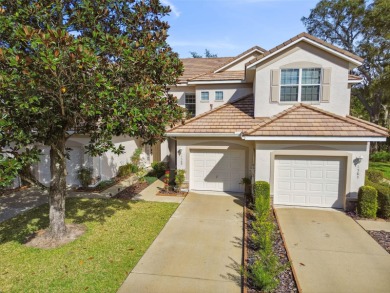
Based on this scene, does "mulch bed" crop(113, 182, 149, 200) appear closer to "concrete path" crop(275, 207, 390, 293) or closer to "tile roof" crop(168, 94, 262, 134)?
"tile roof" crop(168, 94, 262, 134)

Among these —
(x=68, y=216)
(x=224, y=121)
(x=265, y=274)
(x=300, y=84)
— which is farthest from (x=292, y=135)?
(x=68, y=216)

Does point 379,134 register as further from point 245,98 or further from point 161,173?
point 161,173

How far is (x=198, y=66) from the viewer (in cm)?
2223

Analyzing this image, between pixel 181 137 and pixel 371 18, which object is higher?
pixel 371 18

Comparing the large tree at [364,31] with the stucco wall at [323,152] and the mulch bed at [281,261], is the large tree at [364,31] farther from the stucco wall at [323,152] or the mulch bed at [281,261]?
the mulch bed at [281,261]

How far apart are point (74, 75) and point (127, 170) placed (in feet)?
40.9

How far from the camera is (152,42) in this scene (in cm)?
→ 754

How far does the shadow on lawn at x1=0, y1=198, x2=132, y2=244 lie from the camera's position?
920 cm

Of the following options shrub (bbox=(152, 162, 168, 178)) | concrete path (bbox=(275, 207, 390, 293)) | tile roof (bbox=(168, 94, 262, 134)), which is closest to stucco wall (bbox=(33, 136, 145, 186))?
shrub (bbox=(152, 162, 168, 178))

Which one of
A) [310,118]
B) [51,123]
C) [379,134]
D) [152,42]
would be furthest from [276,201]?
[51,123]

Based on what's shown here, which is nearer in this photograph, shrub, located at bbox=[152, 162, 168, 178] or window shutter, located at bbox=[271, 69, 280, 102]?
window shutter, located at bbox=[271, 69, 280, 102]

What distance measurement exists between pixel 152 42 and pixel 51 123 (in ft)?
12.1

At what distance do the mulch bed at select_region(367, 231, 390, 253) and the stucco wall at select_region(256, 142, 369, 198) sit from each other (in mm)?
2212

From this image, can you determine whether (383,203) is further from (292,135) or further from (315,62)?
(315,62)
